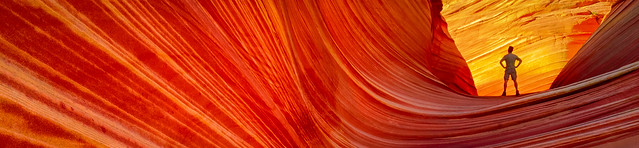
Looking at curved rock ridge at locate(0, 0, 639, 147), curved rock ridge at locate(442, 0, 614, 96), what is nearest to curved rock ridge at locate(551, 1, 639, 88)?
curved rock ridge at locate(0, 0, 639, 147)

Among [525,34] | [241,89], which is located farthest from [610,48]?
[525,34]

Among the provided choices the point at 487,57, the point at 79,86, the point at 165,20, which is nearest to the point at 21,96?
the point at 79,86

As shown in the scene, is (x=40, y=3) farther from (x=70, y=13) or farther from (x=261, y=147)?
(x=261, y=147)

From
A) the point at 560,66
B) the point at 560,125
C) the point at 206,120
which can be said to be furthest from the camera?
the point at 560,66

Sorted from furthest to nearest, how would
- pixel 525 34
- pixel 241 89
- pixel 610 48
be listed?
pixel 525 34, pixel 610 48, pixel 241 89

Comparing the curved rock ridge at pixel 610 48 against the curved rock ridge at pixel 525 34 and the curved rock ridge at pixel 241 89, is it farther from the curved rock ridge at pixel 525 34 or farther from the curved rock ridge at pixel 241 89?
the curved rock ridge at pixel 525 34

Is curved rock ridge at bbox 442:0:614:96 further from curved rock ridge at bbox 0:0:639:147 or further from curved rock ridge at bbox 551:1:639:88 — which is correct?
curved rock ridge at bbox 0:0:639:147

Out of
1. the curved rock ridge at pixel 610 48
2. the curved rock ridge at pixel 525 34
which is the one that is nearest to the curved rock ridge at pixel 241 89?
the curved rock ridge at pixel 610 48

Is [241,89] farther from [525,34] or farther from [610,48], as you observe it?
[525,34]
